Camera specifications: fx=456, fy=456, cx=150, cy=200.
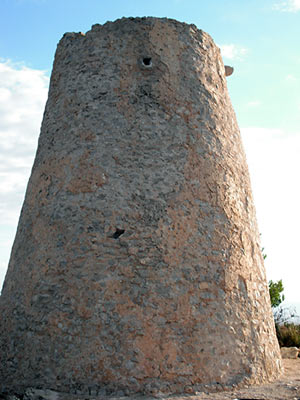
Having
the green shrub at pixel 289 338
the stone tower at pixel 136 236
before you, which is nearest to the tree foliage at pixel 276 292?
the green shrub at pixel 289 338

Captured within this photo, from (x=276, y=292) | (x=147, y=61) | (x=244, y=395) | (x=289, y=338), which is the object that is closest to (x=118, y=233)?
(x=244, y=395)

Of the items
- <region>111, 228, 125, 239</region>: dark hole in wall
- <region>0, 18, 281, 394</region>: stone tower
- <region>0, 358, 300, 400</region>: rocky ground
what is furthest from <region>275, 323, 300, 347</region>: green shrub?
<region>111, 228, 125, 239</region>: dark hole in wall

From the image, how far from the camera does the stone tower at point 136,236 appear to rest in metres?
4.62

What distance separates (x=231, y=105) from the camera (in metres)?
6.57

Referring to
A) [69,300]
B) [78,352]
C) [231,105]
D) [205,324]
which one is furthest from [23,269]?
[231,105]

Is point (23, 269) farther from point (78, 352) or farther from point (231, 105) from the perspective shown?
point (231, 105)

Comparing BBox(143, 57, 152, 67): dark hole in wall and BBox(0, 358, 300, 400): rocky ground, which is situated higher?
BBox(143, 57, 152, 67): dark hole in wall

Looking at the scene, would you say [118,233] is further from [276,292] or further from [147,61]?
[276,292]

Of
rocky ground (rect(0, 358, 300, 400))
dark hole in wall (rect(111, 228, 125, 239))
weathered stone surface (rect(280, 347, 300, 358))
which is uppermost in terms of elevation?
dark hole in wall (rect(111, 228, 125, 239))

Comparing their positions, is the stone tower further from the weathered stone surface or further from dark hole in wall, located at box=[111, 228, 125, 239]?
the weathered stone surface

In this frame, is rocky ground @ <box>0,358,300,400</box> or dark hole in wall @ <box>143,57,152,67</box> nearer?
rocky ground @ <box>0,358,300,400</box>

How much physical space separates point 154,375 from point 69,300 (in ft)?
3.79

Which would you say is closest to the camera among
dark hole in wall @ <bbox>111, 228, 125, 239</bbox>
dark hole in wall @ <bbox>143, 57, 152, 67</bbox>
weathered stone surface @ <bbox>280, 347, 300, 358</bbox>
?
dark hole in wall @ <bbox>111, 228, 125, 239</bbox>

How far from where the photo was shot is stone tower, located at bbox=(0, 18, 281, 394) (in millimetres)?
4621
